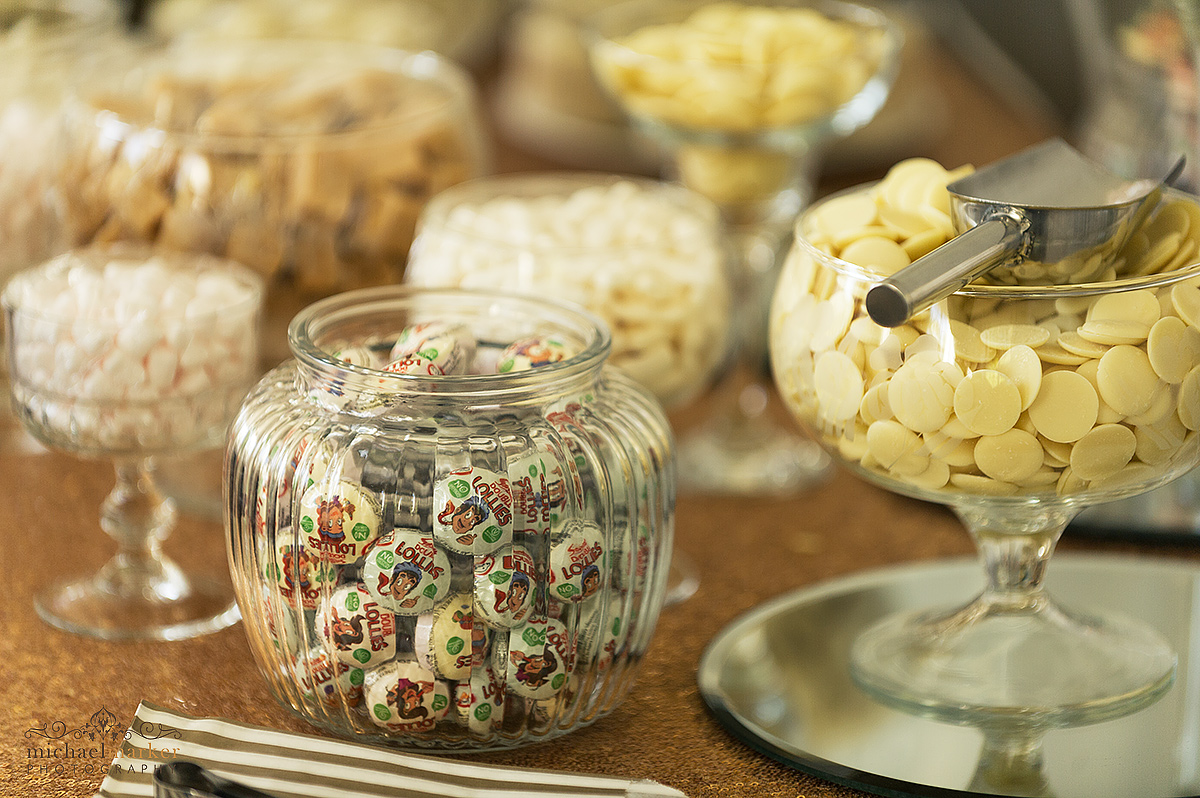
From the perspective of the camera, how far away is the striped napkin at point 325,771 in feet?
1.62

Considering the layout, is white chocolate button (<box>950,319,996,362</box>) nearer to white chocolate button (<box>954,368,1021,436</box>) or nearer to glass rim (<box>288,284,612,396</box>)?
white chocolate button (<box>954,368,1021,436</box>)

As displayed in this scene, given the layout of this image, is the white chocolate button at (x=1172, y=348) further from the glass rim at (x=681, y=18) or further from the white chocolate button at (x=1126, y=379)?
the glass rim at (x=681, y=18)

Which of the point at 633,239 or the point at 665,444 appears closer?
the point at 665,444

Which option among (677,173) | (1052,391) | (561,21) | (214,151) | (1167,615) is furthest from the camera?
(561,21)

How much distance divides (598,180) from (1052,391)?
377mm

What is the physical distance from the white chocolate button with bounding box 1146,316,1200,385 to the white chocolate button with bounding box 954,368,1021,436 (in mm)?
53

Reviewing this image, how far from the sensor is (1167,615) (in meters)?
0.66

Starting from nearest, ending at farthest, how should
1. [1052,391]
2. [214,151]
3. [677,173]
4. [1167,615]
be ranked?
[1052,391] < [1167,615] < [214,151] < [677,173]

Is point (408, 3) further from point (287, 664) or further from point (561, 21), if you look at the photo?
point (287, 664)

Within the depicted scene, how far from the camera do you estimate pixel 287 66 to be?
0.90 metres

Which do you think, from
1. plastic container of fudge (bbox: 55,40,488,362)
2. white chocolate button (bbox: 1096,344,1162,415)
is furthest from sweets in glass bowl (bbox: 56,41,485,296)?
white chocolate button (bbox: 1096,344,1162,415)

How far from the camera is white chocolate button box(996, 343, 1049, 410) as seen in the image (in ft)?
1.68

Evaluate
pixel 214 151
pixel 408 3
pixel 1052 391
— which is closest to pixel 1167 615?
pixel 1052 391

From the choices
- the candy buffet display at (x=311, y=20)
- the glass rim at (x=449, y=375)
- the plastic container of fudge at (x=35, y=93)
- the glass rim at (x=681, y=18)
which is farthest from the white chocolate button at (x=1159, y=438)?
the candy buffet display at (x=311, y=20)
